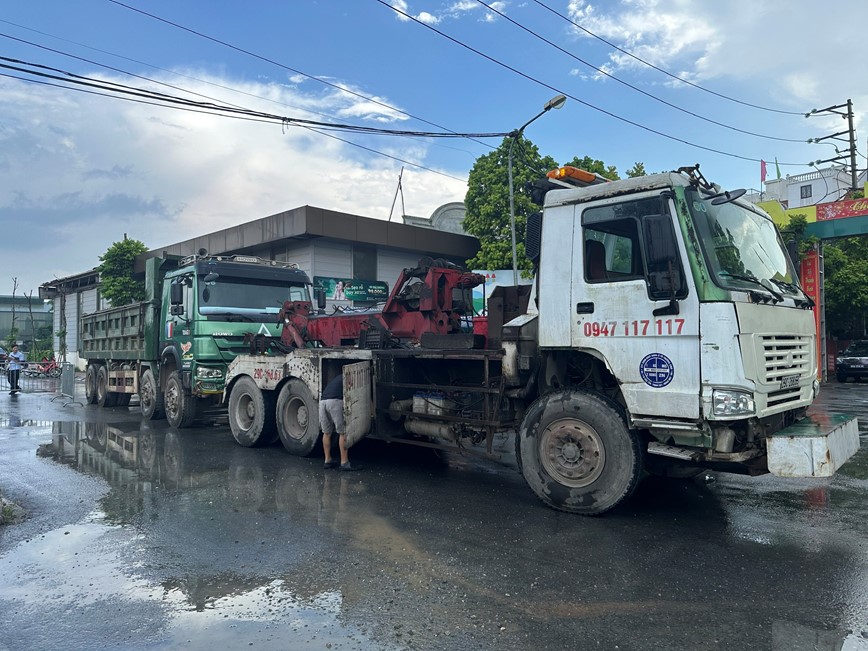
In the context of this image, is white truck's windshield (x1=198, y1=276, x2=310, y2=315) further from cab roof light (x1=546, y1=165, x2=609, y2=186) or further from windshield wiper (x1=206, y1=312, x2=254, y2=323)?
cab roof light (x1=546, y1=165, x2=609, y2=186)

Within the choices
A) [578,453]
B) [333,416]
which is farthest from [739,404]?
[333,416]

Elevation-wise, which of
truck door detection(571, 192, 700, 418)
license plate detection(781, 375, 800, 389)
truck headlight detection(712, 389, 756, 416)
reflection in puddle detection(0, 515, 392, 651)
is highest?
truck door detection(571, 192, 700, 418)

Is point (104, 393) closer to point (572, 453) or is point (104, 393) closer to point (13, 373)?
point (13, 373)

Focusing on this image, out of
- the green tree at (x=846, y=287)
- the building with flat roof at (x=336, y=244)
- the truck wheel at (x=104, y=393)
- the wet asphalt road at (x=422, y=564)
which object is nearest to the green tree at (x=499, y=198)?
the building with flat roof at (x=336, y=244)

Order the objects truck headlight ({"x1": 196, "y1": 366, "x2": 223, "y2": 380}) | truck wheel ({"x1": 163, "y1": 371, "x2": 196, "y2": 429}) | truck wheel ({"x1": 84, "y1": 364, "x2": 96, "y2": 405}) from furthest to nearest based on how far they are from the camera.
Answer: truck wheel ({"x1": 84, "y1": 364, "x2": 96, "y2": 405}), truck wheel ({"x1": 163, "y1": 371, "x2": 196, "y2": 429}), truck headlight ({"x1": 196, "y1": 366, "x2": 223, "y2": 380})

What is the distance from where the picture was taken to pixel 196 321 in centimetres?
1086

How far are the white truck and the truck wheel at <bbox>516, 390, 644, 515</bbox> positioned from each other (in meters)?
0.01

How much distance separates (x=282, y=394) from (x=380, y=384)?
2036mm

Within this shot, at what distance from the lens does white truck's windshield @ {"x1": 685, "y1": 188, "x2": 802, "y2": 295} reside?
5.03 meters

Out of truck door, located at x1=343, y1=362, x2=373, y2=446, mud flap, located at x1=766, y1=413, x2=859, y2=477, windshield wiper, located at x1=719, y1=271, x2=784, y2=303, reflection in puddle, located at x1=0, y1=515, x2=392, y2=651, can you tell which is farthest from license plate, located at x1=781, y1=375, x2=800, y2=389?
truck door, located at x1=343, y1=362, x2=373, y2=446

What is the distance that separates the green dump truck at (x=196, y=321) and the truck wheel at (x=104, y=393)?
108 inches

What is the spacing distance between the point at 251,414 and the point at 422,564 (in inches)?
228

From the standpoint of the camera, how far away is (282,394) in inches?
346

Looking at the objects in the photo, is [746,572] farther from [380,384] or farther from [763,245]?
[380,384]
